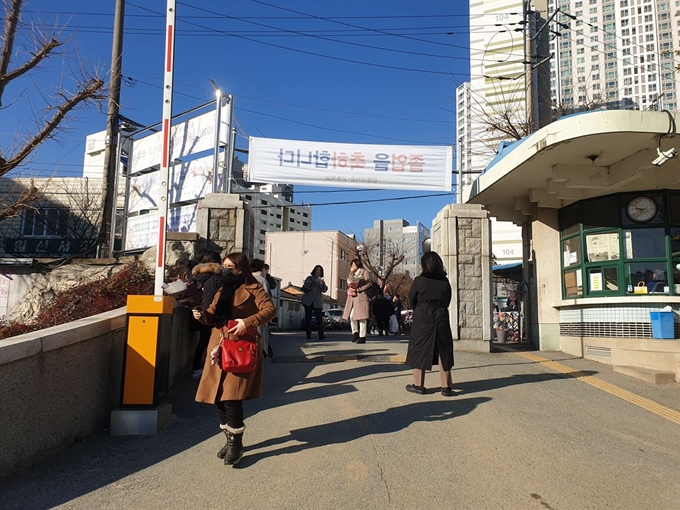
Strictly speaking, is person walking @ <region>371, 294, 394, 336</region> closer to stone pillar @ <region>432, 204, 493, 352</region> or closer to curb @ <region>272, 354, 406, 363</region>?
stone pillar @ <region>432, 204, 493, 352</region>

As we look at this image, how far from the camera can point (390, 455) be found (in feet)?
14.1

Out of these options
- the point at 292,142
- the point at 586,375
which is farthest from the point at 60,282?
the point at 586,375

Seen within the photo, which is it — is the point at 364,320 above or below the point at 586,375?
above

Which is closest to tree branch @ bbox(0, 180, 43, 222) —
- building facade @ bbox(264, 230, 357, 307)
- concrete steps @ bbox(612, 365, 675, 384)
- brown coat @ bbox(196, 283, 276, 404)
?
brown coat @ bbox(196, 283, 276, 404)

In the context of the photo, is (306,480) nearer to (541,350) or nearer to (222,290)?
(222,290)

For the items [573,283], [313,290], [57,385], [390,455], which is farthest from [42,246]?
[390,455]

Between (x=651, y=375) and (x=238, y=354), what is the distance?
6.68 meters

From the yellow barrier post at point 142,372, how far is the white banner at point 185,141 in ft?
21.7

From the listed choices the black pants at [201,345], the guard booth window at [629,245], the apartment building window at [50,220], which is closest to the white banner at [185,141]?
the black pants at [201,345]

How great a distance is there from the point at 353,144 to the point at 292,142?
4.90ft

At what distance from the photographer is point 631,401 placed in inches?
257

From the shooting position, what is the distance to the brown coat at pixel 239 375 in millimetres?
4008

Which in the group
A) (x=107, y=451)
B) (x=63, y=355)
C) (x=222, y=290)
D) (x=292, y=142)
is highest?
(x=292, y=142)

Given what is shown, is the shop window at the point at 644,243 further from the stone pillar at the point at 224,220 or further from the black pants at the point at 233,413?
the black pants at the point at 233,413
